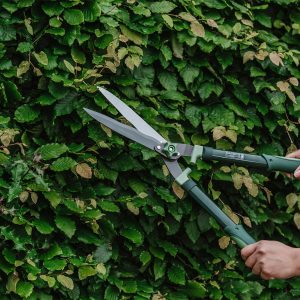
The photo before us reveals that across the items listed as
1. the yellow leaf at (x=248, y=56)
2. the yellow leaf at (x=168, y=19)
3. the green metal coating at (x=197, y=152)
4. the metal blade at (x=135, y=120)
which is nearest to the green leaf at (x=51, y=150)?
the metal blade at (x=135, y=120)

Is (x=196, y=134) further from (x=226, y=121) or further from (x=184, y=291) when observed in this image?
(x=184, y=291)

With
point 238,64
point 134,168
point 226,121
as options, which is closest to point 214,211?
point 134,168

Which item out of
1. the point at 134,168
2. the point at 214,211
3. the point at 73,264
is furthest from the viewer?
the point at 134,168

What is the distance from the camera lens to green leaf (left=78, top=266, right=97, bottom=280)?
344 cm

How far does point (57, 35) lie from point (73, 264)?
1.13 m

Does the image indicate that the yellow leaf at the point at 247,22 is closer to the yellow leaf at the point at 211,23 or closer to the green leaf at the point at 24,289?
the yellow leaf at the point at 211,23

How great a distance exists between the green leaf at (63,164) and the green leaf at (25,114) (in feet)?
0.83

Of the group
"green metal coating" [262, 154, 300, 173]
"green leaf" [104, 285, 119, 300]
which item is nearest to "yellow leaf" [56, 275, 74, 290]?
"green leaf" [104, 285, 119, 300]

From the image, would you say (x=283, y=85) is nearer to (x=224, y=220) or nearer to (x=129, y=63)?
(x=129, y=63)

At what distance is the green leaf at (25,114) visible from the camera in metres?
3.49

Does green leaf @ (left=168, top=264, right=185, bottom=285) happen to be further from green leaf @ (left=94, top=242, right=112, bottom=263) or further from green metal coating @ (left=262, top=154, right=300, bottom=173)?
green metal coating @ (left=262, top=154, right=300, bottom=173)

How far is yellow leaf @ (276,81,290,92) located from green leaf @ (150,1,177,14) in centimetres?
75

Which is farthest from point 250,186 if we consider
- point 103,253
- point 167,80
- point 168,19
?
point 168,19

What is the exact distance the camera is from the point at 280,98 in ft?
13.2
